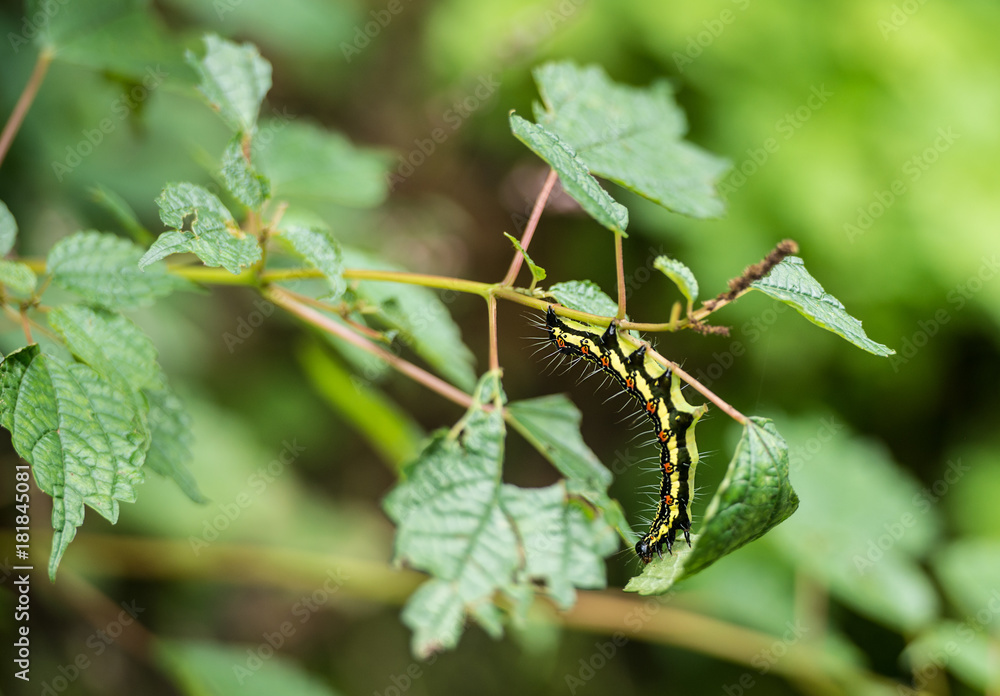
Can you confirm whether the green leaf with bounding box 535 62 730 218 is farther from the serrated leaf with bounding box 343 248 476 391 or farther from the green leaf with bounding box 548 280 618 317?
the serrated leaf with bounding box 343 248 476 391

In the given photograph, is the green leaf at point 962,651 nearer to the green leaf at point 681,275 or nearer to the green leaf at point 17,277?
the green leaf at point 681,275

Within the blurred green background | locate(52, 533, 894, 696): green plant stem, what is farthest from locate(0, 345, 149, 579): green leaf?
the blurred green background

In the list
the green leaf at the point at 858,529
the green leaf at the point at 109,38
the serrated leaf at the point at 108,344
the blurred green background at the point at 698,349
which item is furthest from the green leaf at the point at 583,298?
the green leaf at the point at 858,529

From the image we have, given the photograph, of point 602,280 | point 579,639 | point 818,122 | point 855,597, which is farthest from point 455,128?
point 855,597

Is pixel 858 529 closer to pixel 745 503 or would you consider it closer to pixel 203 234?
pixel 745 503

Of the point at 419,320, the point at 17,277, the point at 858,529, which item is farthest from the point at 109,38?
the point at 858,529
